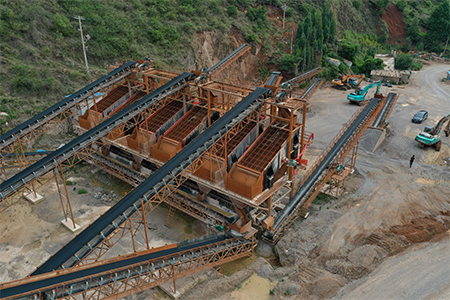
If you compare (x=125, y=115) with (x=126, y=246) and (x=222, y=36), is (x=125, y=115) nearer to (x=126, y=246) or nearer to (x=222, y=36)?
(x=126, y=246)

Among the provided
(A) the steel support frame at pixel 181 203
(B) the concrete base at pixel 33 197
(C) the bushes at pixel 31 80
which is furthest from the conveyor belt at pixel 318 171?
(C) the bushes at pixel 31 80

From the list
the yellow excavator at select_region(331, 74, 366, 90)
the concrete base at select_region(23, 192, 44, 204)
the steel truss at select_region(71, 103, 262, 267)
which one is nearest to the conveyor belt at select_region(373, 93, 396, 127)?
the yellow excavator at select_region(331, 74, 366, 90)

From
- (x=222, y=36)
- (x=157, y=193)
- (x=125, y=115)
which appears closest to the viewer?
(x=157, y=193)

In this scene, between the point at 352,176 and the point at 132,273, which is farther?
the point at 352,176

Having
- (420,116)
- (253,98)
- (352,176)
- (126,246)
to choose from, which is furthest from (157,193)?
(420,116)

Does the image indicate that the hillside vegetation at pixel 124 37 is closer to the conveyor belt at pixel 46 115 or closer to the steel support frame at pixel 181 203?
the conveyor belt at pixel 46 115

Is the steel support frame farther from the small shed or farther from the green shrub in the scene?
the small shed

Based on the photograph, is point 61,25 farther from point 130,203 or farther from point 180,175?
point 130,203
